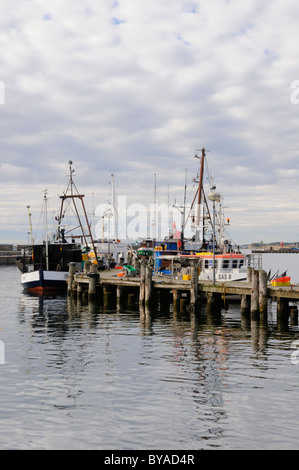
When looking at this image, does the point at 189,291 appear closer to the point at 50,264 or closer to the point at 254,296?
the point at 254,296

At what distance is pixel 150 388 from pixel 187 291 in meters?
22.5

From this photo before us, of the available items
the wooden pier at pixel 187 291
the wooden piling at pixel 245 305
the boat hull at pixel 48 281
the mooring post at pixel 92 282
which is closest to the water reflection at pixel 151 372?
the wooden piling at pixel 245 305

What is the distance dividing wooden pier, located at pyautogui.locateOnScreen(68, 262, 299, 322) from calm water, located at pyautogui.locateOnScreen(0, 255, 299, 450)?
2.02 m

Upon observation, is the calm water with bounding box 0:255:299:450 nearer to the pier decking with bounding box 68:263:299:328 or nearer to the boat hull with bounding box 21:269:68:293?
the pier decking with bounding box 68:263:299:328

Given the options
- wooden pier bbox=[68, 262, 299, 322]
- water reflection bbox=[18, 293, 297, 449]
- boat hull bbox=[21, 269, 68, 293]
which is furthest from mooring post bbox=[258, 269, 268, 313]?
boat hull bbox=[21, 269, 68, 293]

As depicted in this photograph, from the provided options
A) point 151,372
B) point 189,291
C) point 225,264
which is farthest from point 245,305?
point 151,372

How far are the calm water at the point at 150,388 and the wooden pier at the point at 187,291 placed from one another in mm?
2022

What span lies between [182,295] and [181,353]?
51.7 feet

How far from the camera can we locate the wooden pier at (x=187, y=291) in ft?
98.9

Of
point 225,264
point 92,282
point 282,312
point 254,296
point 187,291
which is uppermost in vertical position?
point 225,264

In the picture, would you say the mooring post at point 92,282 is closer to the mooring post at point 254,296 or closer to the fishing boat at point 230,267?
the fishing boat at point 230,267

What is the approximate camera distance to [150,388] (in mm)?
16922
